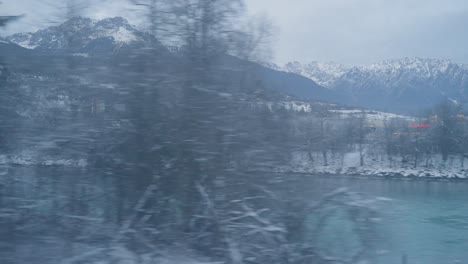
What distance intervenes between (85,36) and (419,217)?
9151 millimetres

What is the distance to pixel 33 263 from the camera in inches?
227

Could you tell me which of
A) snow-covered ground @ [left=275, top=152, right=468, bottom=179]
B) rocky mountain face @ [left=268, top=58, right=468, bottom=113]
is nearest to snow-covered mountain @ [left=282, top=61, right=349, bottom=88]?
rocky mountain face @ [left=268, top=58, right=468, bottom=113]

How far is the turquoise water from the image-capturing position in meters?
7.91

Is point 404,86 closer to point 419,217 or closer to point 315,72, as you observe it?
point 315,72

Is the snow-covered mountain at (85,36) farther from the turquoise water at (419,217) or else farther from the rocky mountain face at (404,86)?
the rocky mountain face at (404,86)

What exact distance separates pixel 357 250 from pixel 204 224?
7.46 feet

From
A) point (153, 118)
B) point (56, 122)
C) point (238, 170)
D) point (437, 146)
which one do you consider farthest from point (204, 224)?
point (437, 146)

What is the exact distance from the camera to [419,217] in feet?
38.8

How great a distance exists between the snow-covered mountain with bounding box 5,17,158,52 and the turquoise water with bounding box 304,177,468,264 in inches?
164

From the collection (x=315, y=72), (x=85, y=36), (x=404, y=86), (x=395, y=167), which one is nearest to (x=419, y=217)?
(x=395, y=167)

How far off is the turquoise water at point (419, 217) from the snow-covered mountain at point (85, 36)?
4.17 meters

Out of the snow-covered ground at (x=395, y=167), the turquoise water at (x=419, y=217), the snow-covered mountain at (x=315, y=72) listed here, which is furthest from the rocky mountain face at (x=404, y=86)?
the turquoise water at (x=419, y=217)

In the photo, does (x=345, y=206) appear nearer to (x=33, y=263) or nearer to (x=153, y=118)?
(x=153, y=118)

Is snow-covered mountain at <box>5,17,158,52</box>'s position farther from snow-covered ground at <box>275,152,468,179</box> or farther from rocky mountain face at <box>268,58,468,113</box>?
rocky mountain face at <box>268,58,468,113</box>
